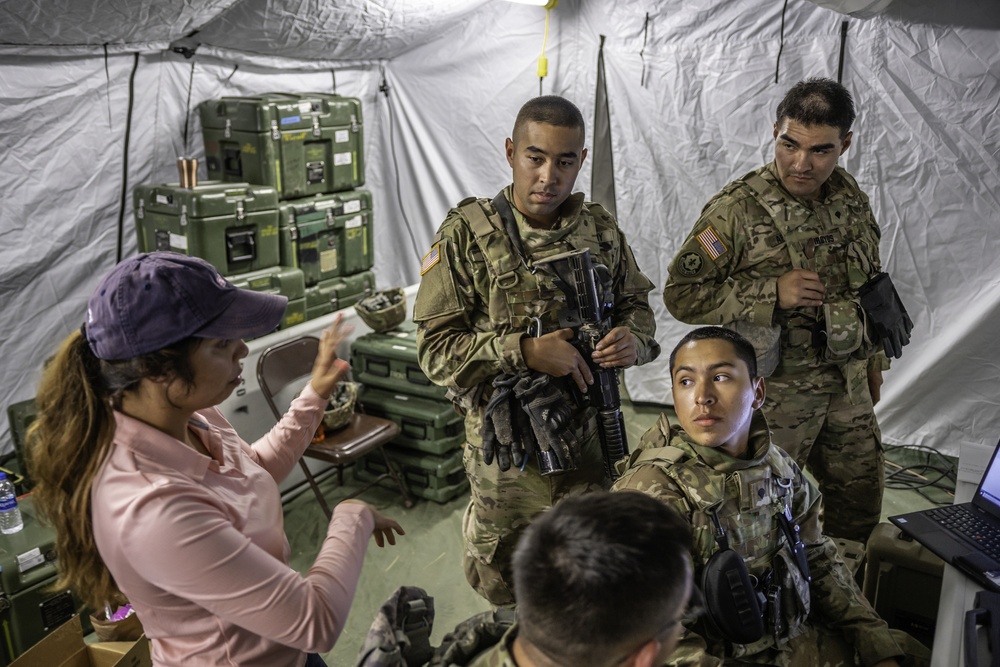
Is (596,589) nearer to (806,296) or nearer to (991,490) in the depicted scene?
(991,490)

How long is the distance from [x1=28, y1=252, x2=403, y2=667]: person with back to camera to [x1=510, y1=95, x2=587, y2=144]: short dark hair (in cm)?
121

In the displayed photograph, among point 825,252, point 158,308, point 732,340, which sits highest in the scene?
point 158,308

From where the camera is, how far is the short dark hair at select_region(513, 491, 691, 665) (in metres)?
1.20

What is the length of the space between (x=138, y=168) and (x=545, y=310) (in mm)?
3123

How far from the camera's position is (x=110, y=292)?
1.45m

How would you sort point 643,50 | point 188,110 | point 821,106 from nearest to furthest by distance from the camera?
point 821,106, point 188,110, point 643,50

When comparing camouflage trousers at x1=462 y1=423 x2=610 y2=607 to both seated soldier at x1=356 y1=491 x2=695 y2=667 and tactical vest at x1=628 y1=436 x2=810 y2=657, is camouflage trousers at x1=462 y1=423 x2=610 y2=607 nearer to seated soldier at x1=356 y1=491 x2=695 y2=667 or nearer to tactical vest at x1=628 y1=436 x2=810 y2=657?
tactical vest at x1=628 y1=436 x2=810 y2=657

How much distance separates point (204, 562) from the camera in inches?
55.1

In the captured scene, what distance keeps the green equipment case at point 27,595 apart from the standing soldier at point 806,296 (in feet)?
8.69

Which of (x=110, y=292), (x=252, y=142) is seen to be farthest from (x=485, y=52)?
(x=110, y=292)

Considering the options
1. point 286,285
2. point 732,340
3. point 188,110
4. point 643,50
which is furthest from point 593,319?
point 188,110

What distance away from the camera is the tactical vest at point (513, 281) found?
2.53m

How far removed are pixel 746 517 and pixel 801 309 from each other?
1226mm

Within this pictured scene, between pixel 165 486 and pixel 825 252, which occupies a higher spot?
pixel 825 252
